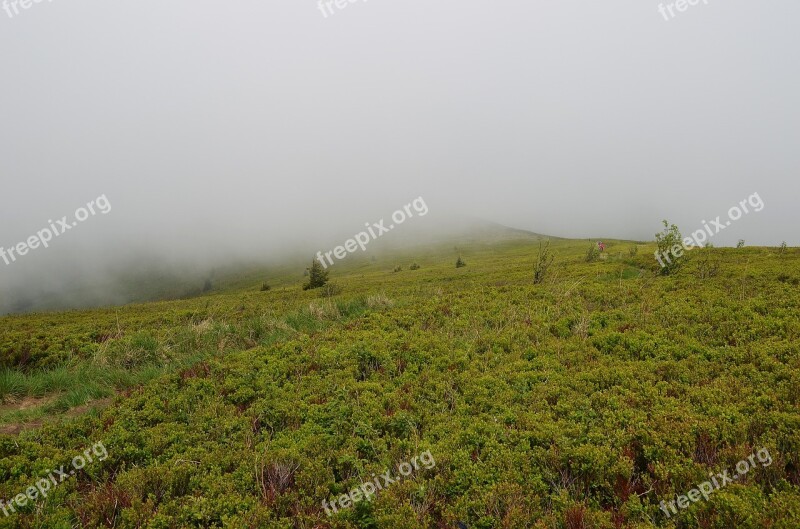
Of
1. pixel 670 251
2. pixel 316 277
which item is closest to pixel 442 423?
pixel 670 251

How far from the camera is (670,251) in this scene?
2312cm

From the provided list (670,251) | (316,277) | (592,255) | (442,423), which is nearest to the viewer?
(442,423)

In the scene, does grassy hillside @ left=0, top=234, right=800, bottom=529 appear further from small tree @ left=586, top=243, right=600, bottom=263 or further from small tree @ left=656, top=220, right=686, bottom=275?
small tree @ left=586, top=243, right=600, bottom=263

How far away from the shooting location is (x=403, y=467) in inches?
273

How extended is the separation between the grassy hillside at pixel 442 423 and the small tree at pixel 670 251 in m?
7.74

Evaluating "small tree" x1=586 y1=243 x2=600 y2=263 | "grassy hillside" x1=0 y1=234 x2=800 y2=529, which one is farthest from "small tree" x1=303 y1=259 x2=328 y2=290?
"grassy hillside" x1=0 y1=234 x2=800 y2=529

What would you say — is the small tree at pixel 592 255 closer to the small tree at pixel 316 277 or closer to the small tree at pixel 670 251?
the small tree at pixel 670 251

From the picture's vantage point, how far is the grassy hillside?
19.4 feet

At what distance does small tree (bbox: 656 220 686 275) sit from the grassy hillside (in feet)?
25.4

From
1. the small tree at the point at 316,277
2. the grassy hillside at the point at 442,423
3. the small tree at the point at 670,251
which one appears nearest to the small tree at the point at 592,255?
the small tree at the point at 670,251

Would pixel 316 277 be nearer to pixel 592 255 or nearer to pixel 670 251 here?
pixel 592 255

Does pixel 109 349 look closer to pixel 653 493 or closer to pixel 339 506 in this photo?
pixel 339 506

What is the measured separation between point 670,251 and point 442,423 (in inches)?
854

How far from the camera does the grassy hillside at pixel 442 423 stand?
5902mm
